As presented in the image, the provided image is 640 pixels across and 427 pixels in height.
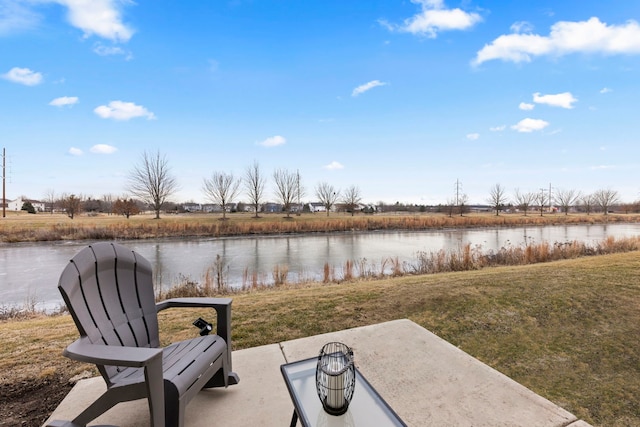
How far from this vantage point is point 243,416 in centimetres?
173

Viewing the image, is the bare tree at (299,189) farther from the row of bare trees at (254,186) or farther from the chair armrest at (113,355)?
the chair armrest at (113,355)

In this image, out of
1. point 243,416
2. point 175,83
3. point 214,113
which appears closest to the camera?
point 243,416

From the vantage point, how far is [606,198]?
47.2 metres

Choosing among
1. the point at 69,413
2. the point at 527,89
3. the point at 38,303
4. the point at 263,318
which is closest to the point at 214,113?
the point at 38,303

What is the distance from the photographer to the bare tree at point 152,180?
29.7 metres

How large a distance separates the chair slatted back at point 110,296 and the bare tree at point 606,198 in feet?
206

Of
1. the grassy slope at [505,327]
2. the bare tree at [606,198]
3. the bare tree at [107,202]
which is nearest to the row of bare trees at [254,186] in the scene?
the bare tree at [107,202]

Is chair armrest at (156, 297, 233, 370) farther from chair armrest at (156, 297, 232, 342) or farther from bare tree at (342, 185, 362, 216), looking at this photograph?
bare tree at (342, 185, 362, 216)

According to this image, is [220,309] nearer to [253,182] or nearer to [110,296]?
[110,296]

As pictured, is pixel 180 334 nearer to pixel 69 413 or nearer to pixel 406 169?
pixel 69 413

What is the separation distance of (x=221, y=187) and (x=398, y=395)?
31919 mm

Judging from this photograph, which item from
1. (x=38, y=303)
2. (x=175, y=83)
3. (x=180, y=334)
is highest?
(x=175, y=83)

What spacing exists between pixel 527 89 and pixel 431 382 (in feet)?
40.8

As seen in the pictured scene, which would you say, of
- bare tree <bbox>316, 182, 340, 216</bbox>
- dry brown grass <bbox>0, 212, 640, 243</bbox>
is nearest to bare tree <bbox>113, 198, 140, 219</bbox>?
dry brown grass <bbox>0, 212, 640, 243</bbox>
